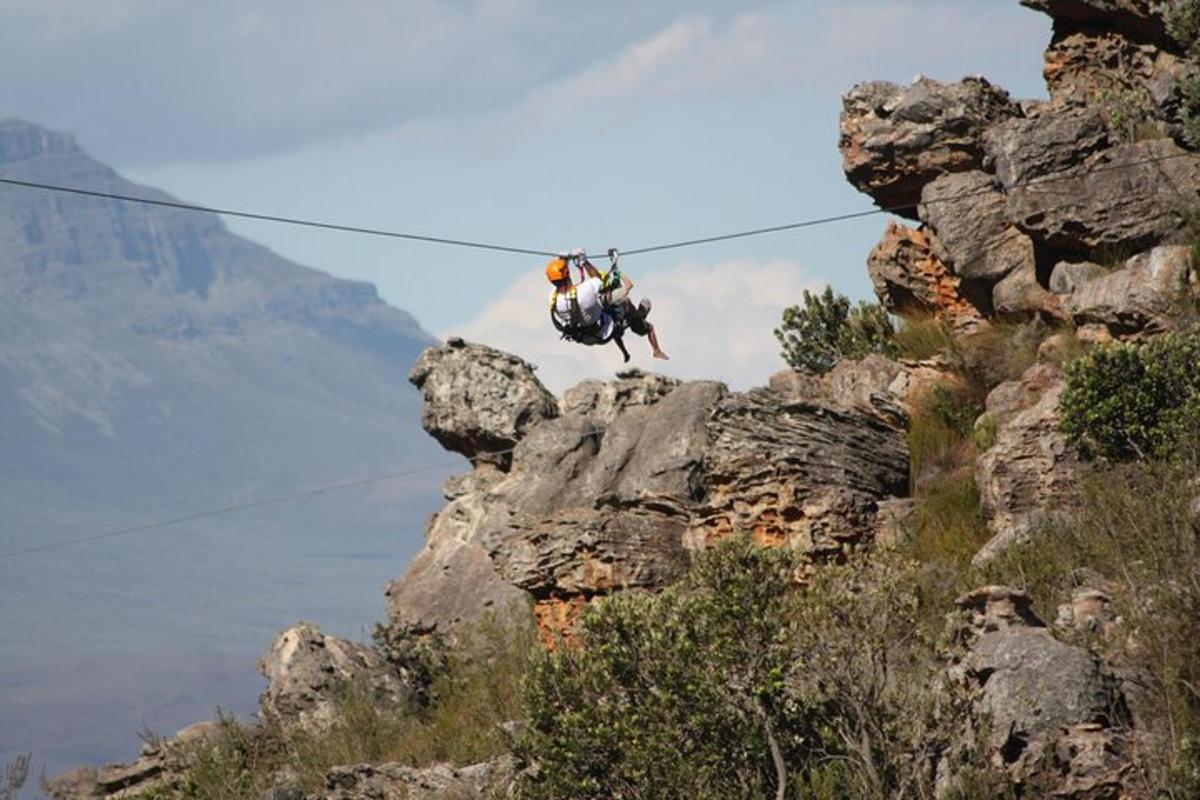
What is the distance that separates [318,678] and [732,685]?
643 inches

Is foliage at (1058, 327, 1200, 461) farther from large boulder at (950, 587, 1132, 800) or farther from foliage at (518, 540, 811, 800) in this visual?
large boulder at (950, 587, 1132, 800)

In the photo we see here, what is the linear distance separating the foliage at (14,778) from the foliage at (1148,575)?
15956mm

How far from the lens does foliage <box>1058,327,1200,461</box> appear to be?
33.0m

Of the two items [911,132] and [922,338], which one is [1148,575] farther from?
[911,132]

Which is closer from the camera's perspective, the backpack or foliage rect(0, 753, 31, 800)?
foliage rect(0, 753, 31, 800)

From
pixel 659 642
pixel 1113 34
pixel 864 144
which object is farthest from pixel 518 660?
pixel 1113 34

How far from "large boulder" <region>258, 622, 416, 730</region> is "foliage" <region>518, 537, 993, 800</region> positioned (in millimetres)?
13056

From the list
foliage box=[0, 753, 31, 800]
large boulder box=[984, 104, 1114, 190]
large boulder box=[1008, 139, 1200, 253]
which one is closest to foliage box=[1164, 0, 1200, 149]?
large boulder box=[1008, 139, 1200, 253]

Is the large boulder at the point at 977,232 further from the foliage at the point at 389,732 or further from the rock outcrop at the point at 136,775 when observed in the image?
the rock outcrop at the point at 136,775

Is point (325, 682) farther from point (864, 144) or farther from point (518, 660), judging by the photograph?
point (864, 144)

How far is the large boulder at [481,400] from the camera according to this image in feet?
149

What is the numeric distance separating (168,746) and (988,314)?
63.2 feet

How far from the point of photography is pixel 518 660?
3628cm

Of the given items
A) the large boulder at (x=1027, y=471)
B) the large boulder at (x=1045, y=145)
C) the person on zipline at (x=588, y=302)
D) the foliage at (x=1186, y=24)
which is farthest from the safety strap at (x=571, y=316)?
the foliage at (x=1186, y=24)
